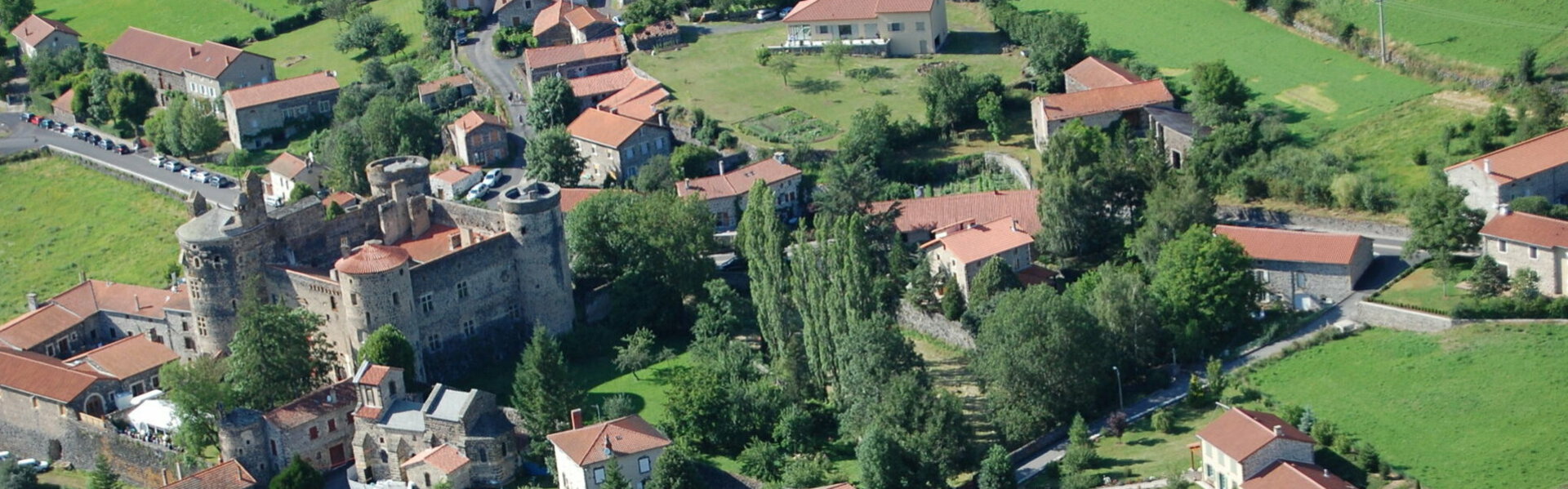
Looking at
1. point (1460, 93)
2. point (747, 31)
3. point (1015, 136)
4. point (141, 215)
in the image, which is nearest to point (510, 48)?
point (747, 31)

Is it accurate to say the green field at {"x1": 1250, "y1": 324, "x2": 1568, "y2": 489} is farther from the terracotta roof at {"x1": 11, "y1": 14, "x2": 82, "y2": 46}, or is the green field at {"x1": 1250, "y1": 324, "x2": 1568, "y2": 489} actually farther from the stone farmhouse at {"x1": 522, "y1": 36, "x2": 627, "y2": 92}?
the terracotta roof at {"x1": 11, "y1": 14, "x2": 82, "y2": 46}

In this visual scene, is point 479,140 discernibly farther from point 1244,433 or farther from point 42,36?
point 1244,433

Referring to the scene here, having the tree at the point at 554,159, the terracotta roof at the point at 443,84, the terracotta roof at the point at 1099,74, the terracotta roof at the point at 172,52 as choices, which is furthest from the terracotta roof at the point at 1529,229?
the terracotta roof at the point at 172,52

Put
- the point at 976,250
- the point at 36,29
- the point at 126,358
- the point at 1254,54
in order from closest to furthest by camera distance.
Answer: the point at 126,358 → the point at 976,250 → the point at 1254,54 → the point at 36,29

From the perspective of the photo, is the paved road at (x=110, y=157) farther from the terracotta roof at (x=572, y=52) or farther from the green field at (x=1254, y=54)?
the green field at (x=1254, y=54)

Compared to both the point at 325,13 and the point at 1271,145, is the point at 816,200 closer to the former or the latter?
the point at 1271,145

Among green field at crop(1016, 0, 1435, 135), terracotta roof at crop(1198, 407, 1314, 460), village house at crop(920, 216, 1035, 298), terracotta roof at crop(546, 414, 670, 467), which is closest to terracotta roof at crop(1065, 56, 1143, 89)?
green field at crop(1016, 0, 1435, 135)

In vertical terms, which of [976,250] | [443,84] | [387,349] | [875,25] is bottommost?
[976,250]

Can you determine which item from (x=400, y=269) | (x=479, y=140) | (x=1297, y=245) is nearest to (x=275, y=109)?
(x=479, y=140)
